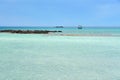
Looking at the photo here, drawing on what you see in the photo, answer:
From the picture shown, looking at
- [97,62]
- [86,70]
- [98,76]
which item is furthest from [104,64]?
[98,76]

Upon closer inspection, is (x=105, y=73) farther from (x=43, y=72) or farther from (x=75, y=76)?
(x=43, y=72)

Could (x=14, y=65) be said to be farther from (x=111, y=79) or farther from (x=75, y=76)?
(x=111, y=79)

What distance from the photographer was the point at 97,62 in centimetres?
1228

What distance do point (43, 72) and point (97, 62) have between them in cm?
315

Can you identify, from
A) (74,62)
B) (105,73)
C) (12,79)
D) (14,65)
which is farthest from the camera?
(74,62)

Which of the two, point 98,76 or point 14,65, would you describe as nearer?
point 98,76

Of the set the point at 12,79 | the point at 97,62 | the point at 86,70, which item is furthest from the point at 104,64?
the point at 12,79

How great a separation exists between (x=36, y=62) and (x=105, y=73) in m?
3.54

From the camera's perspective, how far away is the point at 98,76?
→ 9305 mm

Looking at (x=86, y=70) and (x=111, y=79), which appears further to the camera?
(x=86, y=70)

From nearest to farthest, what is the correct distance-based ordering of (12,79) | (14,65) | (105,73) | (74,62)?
(12,79) < (105,73) < (14,65) < (74,62)

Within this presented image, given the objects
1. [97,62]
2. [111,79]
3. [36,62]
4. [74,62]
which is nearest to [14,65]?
[36,62]

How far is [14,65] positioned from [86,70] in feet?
9.38

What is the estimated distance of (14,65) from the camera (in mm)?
11383
